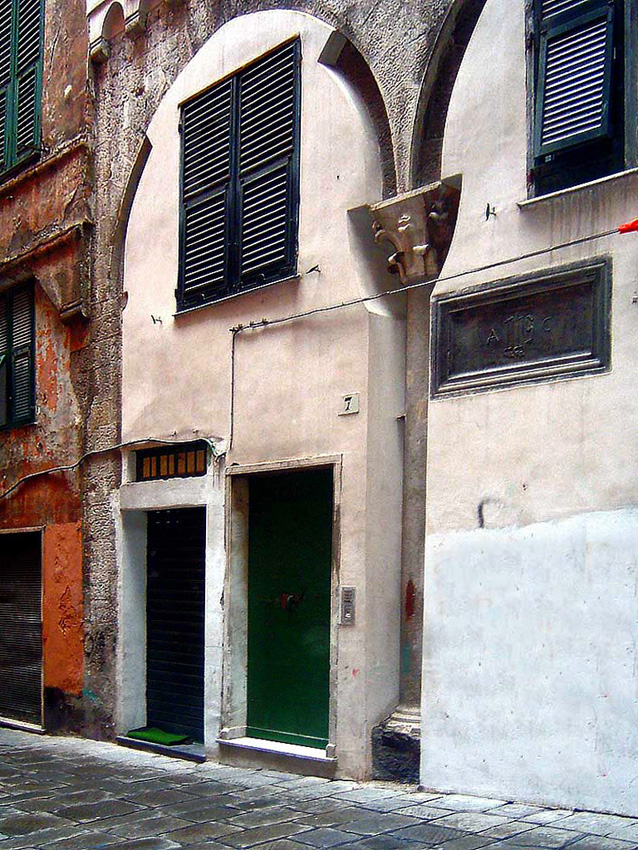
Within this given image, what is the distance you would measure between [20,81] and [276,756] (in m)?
8.37

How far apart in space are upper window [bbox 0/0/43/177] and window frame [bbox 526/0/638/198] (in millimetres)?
6957

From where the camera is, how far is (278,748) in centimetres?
852

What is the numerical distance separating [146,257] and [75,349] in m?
1.52

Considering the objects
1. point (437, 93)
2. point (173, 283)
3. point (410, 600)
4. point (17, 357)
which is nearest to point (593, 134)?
point (437, 93)

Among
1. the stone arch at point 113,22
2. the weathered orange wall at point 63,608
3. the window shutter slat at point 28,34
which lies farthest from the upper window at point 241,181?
the window shutter slat at point 28,34

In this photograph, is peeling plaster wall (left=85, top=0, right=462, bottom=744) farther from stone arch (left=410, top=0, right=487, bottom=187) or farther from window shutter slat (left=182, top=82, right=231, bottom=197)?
window shutter slat (left=182, top=82, right=231, bottom=197)

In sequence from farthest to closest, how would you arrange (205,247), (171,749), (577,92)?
1. (205,247)
2. (171,749)
3. (577,92)

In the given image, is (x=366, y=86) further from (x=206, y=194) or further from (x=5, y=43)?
(x=5, y=43)

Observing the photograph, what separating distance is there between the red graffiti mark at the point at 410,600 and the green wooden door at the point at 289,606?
80 centimetres

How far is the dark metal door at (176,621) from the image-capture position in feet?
32.1

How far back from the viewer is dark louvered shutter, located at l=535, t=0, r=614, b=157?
6.60 metres

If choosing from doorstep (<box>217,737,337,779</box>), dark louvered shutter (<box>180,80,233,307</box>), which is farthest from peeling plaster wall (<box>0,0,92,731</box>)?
doorstep (<box>217,737,337,779</box>)

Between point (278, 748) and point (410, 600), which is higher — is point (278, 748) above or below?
below

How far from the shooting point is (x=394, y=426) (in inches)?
316
